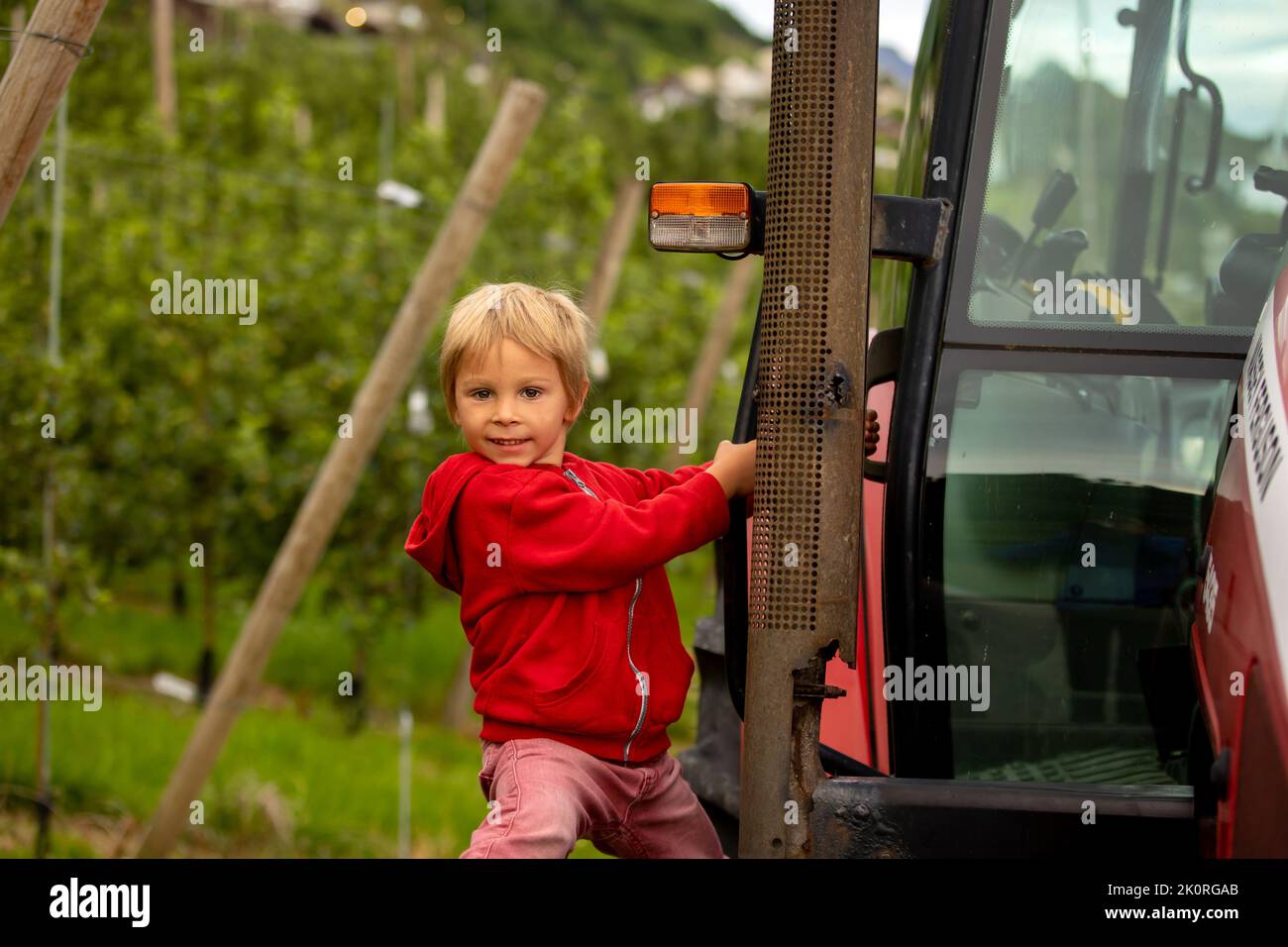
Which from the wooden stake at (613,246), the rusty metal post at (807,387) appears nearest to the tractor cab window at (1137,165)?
the rusty metal post at (807,387)

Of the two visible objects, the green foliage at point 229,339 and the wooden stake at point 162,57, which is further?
the wooden stake at point 162,57

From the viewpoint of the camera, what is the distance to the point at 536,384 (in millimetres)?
2770

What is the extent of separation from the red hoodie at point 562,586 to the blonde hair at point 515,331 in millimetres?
164

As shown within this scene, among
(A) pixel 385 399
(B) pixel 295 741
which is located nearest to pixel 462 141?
(B) pixel 295 741

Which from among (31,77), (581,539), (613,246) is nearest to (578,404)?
(581,539)

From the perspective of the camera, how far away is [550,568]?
2.66 meters

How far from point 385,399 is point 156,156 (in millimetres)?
4391

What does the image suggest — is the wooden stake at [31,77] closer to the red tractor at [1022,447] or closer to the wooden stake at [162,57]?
the red tractor at [1022,447]

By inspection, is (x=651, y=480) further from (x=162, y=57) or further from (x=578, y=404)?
(x=162, y=57)

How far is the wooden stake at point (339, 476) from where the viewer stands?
18.7ft

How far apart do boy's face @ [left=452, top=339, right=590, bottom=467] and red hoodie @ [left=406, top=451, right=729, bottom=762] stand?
0.04 meters

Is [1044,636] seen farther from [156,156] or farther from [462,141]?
[462,141]

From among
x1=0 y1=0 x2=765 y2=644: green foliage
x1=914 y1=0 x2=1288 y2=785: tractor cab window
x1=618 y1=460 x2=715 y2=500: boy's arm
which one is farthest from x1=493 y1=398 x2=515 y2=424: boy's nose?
x1=0 y1=0 x2=765 y2=644: green foliage

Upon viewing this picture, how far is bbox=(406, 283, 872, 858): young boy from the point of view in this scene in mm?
2678
